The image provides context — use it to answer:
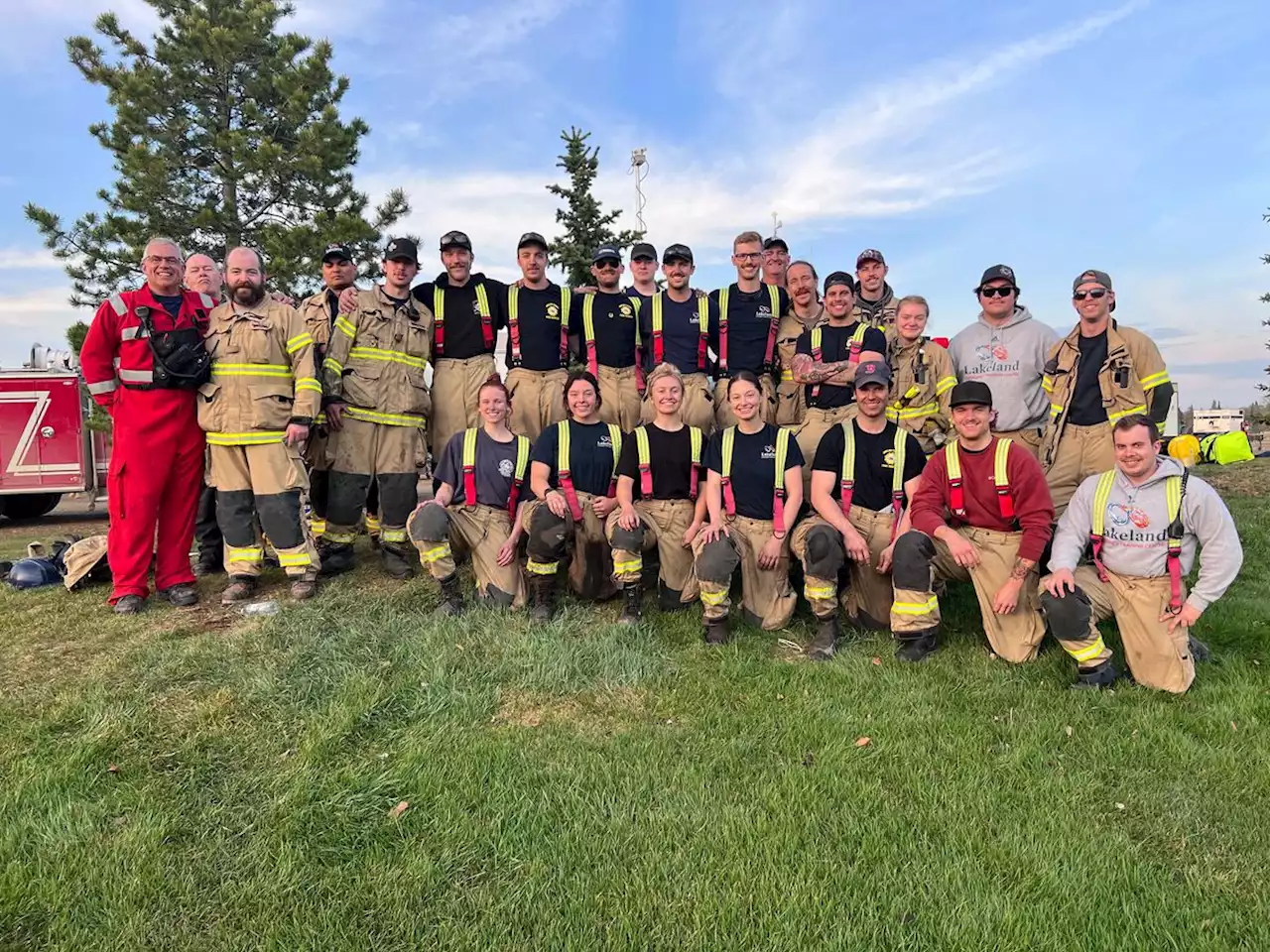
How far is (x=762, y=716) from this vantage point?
13.2ft

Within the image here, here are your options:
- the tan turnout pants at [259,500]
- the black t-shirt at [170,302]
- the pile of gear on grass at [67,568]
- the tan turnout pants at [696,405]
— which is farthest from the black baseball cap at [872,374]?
the pile of gear on grass at [67,568]

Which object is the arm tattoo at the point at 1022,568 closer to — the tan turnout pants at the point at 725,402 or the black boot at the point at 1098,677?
the black boot at the point at 1098,677

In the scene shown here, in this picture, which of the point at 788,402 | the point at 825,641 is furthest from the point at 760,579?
the point at 788,402

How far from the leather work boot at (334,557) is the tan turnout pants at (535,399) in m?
1.90

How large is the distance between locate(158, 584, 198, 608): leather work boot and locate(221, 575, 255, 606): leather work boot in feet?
0.69

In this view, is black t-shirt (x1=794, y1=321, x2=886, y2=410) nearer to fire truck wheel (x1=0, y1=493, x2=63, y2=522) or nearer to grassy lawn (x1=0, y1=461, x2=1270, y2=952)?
grassy lawn (x1=0, y1=461, x2=1270, y2=952)

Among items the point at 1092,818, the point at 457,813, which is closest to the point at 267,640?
the point at 457,813

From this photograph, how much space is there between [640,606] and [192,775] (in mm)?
3165

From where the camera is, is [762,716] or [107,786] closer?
[107,786]

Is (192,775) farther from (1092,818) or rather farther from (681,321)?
(681,321)

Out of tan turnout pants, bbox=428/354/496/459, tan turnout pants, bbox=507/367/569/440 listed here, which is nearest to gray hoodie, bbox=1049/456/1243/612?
tan turnout pants, bbox=507/367/569/440

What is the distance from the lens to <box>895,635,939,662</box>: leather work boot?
4.92 metres

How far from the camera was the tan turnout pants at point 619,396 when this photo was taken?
700cm

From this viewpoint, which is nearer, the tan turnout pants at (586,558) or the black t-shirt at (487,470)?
the tan turnout pants at (586,558)
